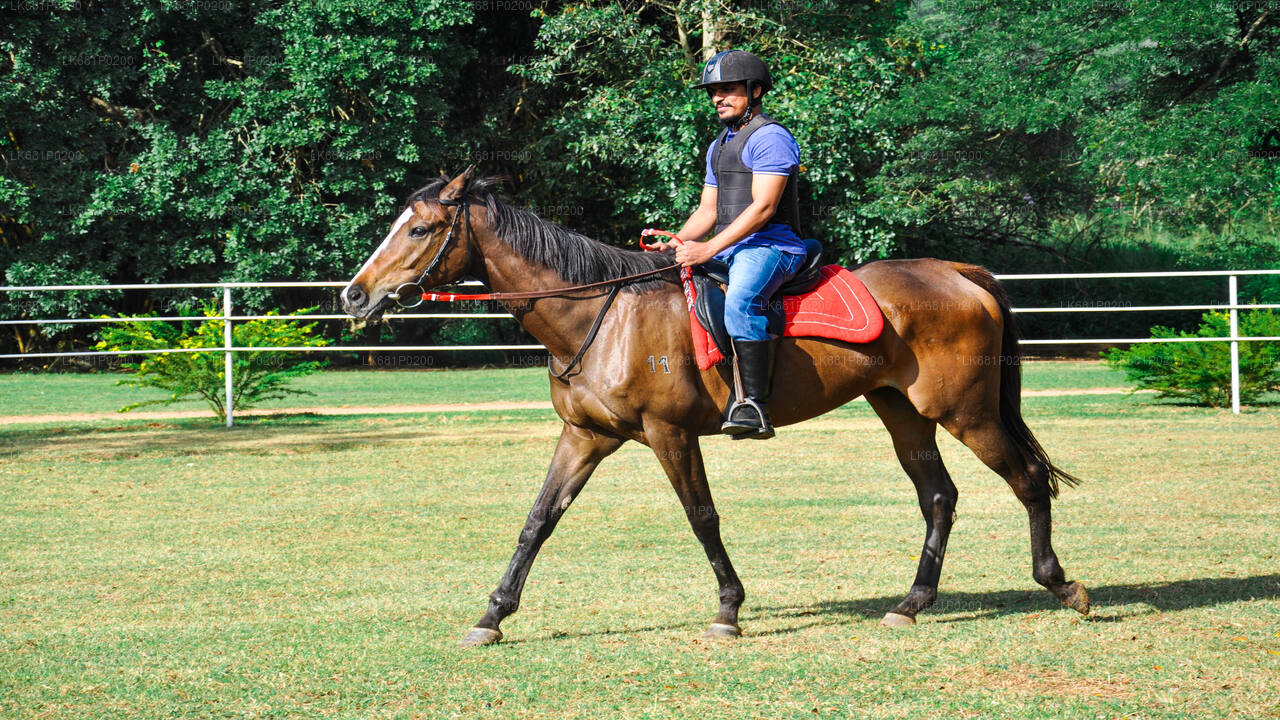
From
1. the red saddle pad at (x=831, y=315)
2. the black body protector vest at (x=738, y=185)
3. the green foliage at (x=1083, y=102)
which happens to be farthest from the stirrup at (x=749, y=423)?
the green foliage at (x=1083, y=102)

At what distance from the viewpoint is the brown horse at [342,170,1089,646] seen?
17.9 feet

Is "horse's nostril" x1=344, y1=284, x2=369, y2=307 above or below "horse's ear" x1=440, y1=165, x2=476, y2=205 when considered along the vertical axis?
below

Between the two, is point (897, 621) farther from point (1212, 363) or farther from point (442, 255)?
point (1212, 363)

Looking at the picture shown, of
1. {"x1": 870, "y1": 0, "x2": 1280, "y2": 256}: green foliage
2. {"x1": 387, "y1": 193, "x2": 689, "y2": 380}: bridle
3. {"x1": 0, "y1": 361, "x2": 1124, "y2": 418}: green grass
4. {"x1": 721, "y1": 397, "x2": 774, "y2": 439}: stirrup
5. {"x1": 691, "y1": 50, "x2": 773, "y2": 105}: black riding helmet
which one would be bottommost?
{"x1": 0, "y1": 361, "x2": 1124, "y2": 418}: green grass

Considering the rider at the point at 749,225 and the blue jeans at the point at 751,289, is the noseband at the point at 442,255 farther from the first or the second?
the blue jeans at the point at 751,289

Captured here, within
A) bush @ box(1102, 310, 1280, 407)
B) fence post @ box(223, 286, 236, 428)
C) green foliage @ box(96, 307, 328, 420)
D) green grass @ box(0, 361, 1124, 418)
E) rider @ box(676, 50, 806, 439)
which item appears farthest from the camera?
green grass @ box(0, 361, 1124, 418)

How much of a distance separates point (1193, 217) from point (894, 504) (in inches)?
1022

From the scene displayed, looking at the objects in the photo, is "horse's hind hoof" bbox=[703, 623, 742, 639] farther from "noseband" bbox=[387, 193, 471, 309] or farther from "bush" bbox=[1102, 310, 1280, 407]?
"bush" bbox=[1102, 310, 1280, 407]

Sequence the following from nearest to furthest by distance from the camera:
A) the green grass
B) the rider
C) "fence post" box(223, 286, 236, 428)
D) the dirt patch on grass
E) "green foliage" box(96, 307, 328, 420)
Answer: the dirt patch on grass → the rider → "fence post" box(223, 286, 236, 428) → "green foliage" box(96, 307, 328, 420) → the green grass

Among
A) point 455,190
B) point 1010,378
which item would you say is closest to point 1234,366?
point 1010,378

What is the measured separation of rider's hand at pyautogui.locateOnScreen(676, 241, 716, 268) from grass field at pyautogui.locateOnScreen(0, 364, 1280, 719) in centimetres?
173

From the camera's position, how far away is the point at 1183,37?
72.4 feet

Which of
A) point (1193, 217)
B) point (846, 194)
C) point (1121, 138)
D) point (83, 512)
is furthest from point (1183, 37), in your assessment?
point (83, 512)

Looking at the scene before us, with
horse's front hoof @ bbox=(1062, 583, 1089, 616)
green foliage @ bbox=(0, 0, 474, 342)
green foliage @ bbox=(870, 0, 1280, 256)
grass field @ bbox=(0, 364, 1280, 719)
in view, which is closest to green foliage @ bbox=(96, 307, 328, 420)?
grass field @ bbox=(0, 364, 1280, 719)
